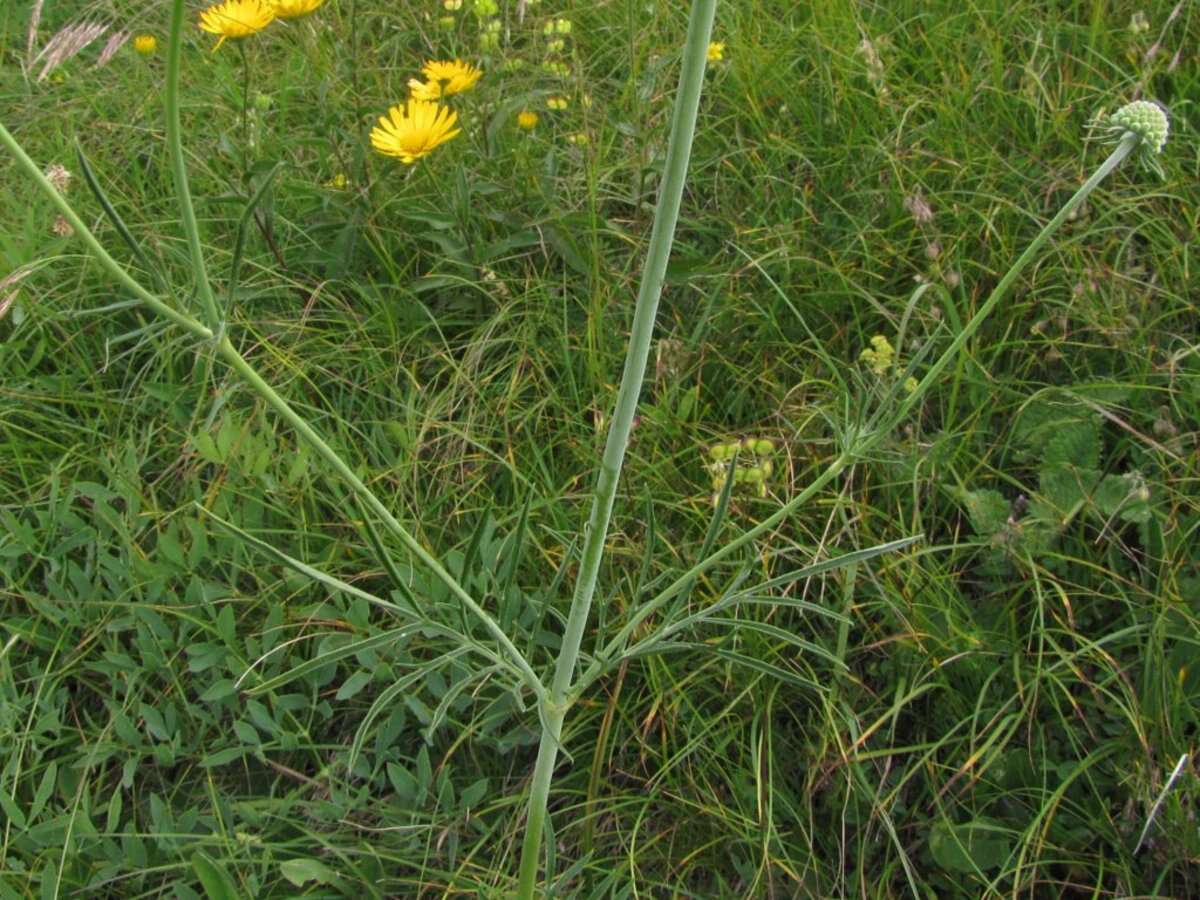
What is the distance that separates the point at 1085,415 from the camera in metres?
1.58

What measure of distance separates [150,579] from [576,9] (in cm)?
139

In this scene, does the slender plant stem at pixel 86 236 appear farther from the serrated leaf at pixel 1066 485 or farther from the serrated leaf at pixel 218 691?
the serrated leaf at pixel 1066 485

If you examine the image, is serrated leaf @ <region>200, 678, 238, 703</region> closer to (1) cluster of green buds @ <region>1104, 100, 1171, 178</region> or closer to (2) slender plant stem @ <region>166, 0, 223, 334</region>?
(2) slender plant stem @ <region>166, 0, 223, 334</region>

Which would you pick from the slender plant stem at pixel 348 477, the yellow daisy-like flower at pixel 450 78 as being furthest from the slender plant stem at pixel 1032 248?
the yellow daisy-like flower at pixel 450 78

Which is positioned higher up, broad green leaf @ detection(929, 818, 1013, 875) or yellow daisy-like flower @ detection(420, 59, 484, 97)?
yellow daisy-like flower @ detection(420, 59, 484, 97)

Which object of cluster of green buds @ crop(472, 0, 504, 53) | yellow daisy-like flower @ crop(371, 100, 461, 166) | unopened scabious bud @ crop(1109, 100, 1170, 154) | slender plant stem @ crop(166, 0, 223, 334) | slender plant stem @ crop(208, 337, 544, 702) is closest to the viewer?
slender plant stem @ crop(166, 0, 223, 334)

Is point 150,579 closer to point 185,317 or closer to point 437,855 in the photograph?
point 437,855

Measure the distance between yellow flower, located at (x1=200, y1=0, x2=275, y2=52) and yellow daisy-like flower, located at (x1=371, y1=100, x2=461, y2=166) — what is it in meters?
0.23

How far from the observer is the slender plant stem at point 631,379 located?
2.34ft

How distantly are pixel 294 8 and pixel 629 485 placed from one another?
35.1 inches

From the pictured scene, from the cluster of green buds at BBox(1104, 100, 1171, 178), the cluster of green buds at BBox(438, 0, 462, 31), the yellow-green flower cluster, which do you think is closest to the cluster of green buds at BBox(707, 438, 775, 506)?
the yellow-green flower cluster

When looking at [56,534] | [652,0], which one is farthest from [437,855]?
[652,0]

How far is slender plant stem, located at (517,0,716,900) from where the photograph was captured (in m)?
0.71

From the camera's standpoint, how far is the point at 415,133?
1.85 metres
